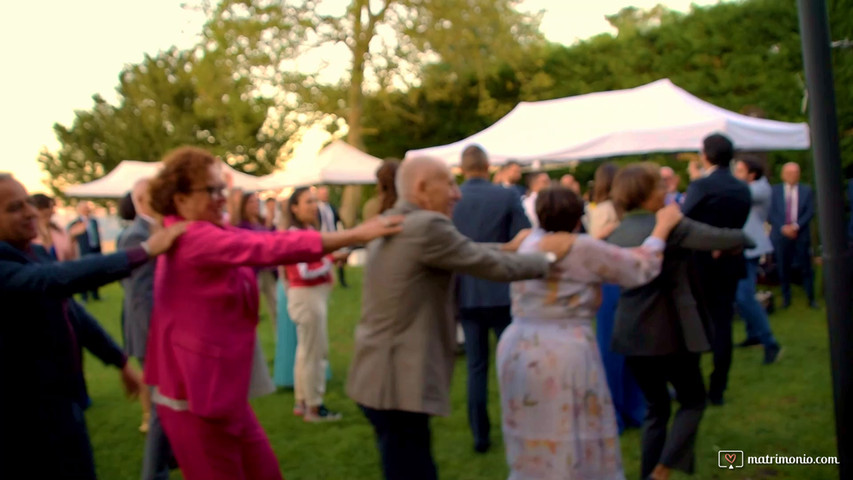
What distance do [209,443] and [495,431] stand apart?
120 inches

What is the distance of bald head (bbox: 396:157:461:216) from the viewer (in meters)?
3.36

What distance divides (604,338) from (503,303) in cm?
108

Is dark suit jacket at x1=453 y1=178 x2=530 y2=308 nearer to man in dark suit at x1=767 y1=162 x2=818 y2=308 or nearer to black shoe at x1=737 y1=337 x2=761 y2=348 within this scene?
black shoe at x1=737 y1=337 x2=761 y2=348

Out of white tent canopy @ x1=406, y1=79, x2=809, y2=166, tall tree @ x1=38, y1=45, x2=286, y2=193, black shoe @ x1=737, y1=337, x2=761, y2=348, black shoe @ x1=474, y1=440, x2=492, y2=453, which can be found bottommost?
black shoe @ x1=737, y1=337, x2=761, y2=348

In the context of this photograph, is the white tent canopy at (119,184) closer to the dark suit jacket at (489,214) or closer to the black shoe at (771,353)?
the black shoe at (771,353)

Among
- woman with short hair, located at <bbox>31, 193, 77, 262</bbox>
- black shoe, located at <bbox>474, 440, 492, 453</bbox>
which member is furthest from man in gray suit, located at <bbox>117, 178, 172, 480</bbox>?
black shoe, located at <bbox>474, 440, 492, 453</bbox>

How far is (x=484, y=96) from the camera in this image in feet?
89.5

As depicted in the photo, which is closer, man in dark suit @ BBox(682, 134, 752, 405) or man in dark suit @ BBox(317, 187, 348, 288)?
man in dark suit @ BBox(682, 134, 752, 405)

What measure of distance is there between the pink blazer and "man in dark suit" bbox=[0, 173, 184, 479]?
281 millimetres

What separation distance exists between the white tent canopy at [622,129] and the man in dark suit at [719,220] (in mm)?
3675

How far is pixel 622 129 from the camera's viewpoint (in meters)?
10.0

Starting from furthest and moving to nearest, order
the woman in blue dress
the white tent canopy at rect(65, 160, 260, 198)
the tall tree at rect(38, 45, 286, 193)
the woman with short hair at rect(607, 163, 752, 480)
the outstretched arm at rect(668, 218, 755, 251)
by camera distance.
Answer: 1. the tall tree at rect(38, 45, 286, 193)
2. the white tent canopy at rect(65, 160, 260, 198)
3. the woman in blue dress
4. the woman with short hair at rect(607, 163, 752, 480)
5. the outstretched arm at rect(668, 218, 755, 251)

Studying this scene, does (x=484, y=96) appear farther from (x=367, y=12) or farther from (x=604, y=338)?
(x=604, y=338)

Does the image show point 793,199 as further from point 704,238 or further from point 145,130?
point 145,130
